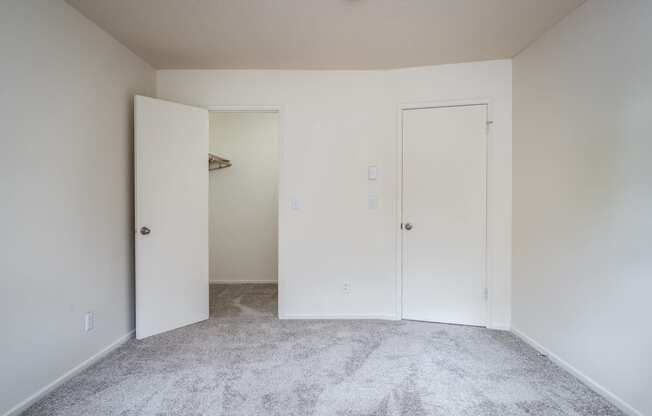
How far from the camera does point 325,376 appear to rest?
6.35ft

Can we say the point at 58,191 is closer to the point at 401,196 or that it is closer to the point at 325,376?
the point at 325,376

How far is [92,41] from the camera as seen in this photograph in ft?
7.02

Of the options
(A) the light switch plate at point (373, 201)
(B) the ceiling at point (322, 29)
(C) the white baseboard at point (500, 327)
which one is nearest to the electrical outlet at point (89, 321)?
(B) the ceiling at point (322, 29)

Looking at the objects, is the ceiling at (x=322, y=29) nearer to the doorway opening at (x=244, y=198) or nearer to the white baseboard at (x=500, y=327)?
the doorway opening at (x=244, y=198)

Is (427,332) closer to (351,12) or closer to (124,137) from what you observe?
(351,12)

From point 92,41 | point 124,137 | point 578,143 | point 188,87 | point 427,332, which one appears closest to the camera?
point 578,143

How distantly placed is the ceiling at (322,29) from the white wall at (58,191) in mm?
344

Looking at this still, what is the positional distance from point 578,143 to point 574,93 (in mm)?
337

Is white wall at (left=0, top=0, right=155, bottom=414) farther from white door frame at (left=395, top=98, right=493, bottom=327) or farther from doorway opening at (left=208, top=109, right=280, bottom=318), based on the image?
white door frame at (left=395, top=98, right=493, bottom=327)

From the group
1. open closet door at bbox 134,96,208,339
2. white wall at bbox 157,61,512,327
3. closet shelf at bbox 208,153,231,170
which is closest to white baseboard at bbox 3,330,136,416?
open closet door at bbox 134,96,208,339

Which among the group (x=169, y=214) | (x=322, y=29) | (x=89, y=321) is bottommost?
(x=89, y=321)

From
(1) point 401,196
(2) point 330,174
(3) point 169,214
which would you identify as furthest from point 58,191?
(1) point 401,196

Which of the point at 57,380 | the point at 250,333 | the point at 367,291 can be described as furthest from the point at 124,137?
the point at 367,291

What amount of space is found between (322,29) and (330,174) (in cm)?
121
